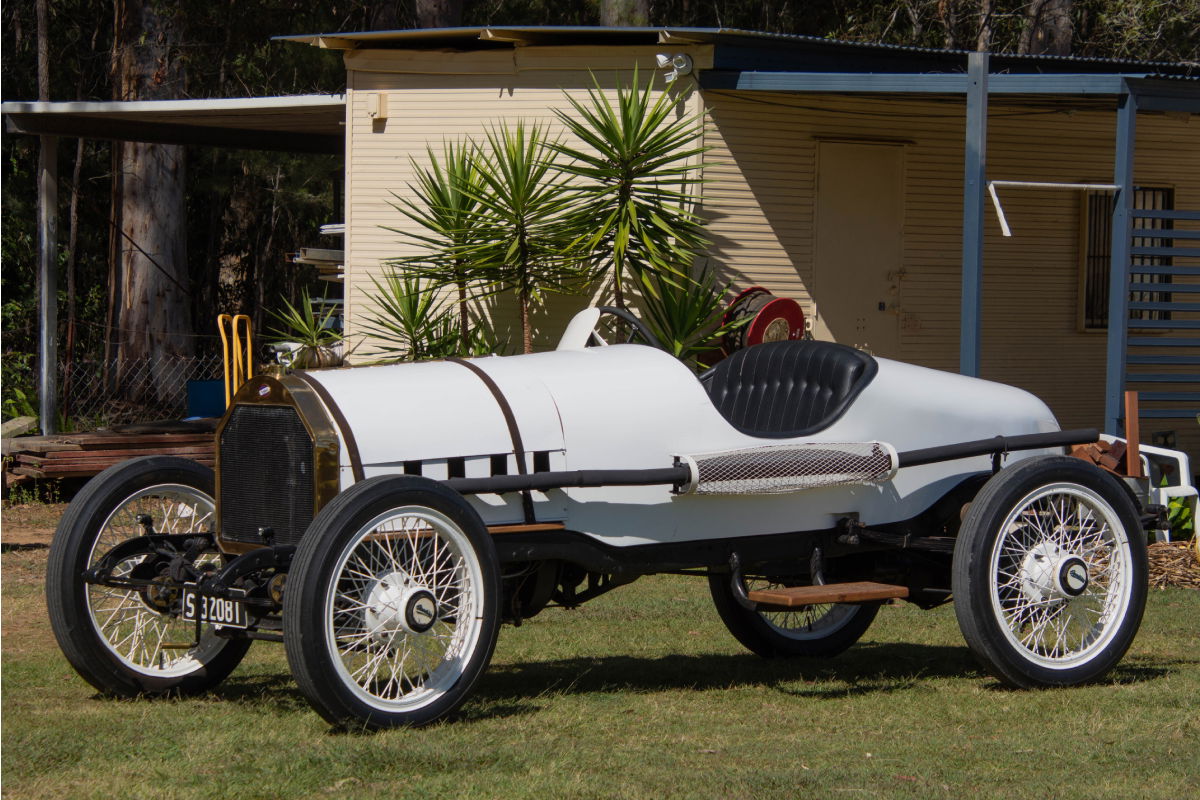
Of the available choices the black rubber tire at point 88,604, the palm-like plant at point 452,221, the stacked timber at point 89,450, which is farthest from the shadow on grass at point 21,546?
the black rubber tire at point 88,604

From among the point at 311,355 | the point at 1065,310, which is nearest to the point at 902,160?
the point at 1065,310

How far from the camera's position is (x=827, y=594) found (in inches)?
227

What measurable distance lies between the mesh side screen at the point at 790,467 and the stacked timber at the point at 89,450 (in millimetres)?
8134

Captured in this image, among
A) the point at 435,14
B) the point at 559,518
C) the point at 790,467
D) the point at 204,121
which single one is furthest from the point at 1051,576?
the point at 435,14

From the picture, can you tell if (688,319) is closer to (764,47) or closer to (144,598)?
(764,47)

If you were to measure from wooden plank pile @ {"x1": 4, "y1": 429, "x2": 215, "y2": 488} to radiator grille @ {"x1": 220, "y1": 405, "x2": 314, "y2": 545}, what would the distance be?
292 inches

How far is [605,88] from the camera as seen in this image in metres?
12.4

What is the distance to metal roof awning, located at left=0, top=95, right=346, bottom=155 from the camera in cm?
1349

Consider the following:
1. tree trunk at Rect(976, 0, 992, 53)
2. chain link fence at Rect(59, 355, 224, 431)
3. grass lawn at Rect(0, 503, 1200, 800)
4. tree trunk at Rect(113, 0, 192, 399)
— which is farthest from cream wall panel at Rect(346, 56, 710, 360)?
tree trunk at Rect(976, 0, 992, 53)

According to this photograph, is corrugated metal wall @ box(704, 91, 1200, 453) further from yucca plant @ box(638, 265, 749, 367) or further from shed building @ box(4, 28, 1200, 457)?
yucca plant @ box(638, 265, 749, 367)

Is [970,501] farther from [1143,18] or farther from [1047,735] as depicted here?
[1143,18]

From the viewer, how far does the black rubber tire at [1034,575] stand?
19.1 feet

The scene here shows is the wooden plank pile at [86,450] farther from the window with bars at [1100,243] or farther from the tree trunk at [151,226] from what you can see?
the window with bars at [1100,243]

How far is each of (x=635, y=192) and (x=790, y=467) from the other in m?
5.73
